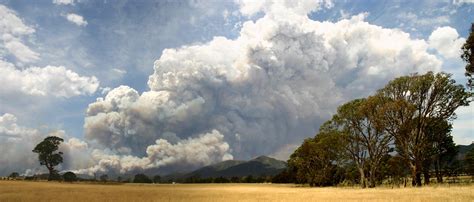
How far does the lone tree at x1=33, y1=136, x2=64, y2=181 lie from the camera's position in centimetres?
15400

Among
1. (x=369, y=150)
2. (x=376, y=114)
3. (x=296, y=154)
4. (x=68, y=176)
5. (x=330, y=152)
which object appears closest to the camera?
(x=376, y=114)

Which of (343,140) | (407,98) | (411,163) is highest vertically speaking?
(407,98)

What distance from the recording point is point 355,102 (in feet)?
282

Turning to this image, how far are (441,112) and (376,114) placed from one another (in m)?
11.4

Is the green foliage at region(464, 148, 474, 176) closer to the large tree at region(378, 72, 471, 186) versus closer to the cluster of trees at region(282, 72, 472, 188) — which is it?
the cluster of trees at region(282, 72, 472, 188)

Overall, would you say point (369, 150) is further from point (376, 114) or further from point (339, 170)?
Result: point (339, 170)

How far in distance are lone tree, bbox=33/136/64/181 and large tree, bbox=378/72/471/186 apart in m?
129

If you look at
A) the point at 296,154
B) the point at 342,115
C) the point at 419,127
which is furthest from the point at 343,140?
the point at 296,154

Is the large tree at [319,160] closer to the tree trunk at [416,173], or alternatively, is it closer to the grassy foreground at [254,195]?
the tree trunk at [416,173]

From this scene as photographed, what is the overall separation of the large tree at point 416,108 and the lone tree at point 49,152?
422ft

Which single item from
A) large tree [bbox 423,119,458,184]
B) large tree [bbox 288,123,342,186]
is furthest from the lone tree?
large tree [bbox 423,119,458,184]

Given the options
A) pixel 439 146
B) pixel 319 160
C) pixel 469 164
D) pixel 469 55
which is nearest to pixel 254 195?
pixel 469 55

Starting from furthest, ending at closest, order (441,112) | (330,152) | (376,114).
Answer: (330,152)
(376,114)
(441,112)

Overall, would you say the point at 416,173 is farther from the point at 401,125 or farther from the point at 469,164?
the point at 469,164
